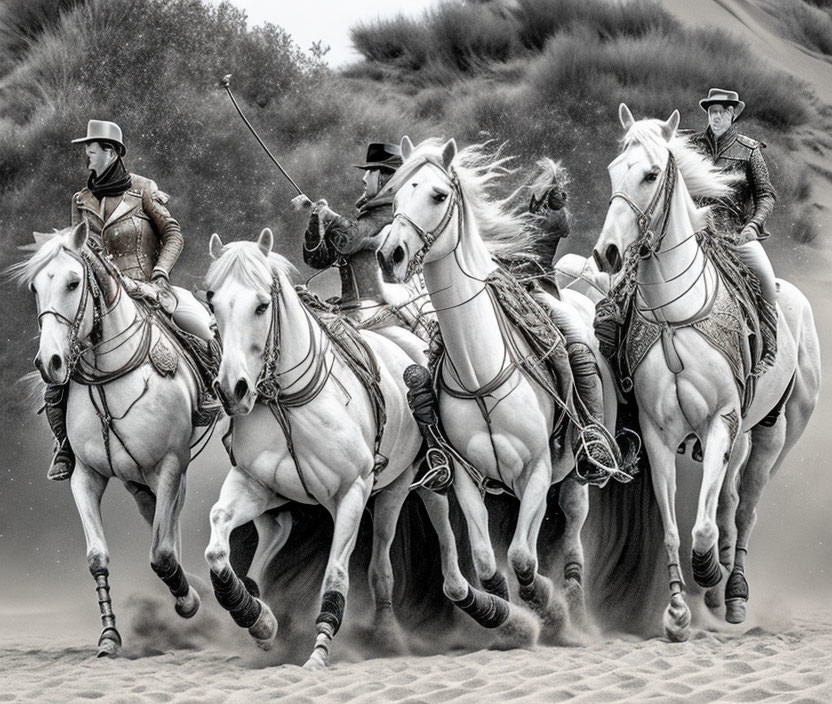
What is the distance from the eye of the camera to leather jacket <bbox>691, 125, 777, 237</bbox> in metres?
9.73

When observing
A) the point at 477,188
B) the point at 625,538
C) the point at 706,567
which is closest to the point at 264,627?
the point at 706,567

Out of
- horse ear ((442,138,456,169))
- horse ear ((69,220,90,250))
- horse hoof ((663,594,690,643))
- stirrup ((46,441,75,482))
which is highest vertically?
horse ear ((442,138,456,169))

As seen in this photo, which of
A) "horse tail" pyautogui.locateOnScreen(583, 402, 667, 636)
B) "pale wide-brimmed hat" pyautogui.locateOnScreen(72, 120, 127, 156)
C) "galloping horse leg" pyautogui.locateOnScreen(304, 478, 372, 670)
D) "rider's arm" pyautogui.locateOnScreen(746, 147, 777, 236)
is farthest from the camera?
"horse tail" pyautogui.locateOnScreen(583, 402, 667, 636)

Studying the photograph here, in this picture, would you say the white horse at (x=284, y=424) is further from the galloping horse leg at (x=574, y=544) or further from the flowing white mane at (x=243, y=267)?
the galloping horse leg at (x=574, y=544)

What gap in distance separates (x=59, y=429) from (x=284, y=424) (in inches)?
59.0

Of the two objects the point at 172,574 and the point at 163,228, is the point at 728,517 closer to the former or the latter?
the point at 172,574

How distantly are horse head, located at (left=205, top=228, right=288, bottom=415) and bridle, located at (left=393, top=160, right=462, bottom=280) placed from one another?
2.23 feet

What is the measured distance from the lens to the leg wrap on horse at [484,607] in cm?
853

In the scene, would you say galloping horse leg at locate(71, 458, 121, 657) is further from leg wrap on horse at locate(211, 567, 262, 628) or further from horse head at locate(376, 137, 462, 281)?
horse head at locate(376, 137, 462, 281)

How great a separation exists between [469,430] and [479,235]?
993 millimetres

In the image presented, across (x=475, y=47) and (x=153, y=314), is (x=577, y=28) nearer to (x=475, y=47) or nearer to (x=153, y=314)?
(x=475, y=47)

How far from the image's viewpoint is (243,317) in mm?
7953

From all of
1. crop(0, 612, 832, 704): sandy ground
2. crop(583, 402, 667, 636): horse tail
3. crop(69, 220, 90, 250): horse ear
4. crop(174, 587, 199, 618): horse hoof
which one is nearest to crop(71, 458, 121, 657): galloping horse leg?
crop(0, 612, 832, 704): sandy ground

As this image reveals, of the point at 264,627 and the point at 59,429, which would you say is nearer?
the point at 264,627
